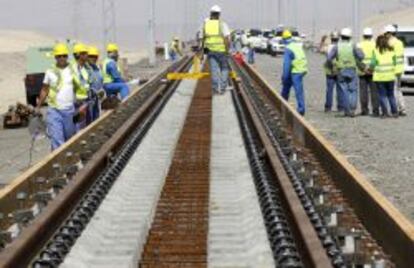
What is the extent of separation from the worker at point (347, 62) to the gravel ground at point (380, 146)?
0.72 metres

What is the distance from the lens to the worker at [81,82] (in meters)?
14.4

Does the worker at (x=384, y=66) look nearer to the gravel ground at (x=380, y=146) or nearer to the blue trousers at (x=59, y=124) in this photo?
the gravel ground at (x=380, y=146)

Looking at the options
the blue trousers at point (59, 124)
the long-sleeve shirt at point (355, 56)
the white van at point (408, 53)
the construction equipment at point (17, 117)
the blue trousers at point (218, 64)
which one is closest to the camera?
the blue trousers at point (59, 124)

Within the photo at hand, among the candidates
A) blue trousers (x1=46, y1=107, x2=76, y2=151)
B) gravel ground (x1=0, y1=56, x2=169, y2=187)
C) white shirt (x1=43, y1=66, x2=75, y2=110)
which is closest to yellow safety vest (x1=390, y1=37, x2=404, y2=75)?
gravel ground (x1=0, y1=56, x2=169, y2=187)

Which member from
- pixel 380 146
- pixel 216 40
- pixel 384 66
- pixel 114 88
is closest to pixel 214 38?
pixel 216 40

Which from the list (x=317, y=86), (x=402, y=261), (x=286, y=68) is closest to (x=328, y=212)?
(x=402, y=261)

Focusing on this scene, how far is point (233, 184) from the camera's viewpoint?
11.5m

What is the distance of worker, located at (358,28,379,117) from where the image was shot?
21469mm

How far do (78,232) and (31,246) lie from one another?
1210mm

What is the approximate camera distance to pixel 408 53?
30266 mm

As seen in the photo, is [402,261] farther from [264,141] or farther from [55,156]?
[264,141]

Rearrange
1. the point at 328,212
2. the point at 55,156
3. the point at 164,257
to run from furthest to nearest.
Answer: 1. the point at 55,156
2. the point at 328,212
3. the point at 164,257

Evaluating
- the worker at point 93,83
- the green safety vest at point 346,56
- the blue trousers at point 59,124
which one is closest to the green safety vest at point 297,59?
the green safety vest at point 346,56

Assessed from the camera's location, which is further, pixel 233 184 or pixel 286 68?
pixel 286 68
